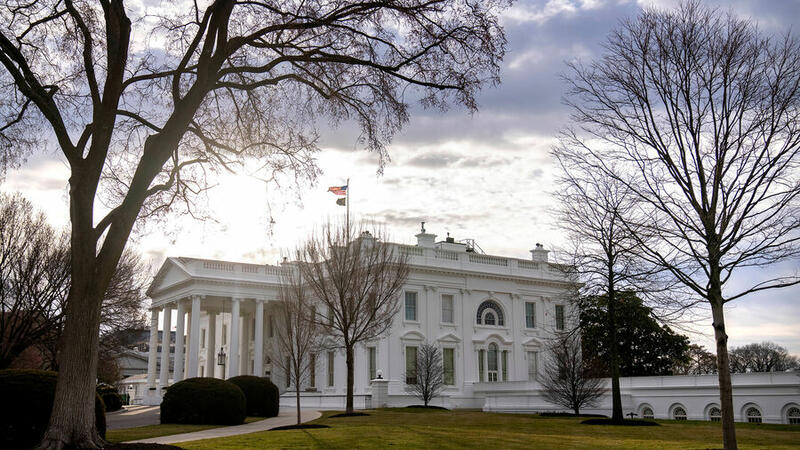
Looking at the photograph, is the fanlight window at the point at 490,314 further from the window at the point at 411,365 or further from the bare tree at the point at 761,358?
the bare tree at the point at 761,358

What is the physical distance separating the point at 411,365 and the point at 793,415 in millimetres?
21927

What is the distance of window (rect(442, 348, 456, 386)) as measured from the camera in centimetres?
4862

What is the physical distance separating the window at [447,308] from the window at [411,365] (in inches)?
140

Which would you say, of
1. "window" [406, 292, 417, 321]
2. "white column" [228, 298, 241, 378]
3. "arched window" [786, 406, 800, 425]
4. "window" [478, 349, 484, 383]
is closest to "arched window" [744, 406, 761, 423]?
"arched window" [786, 406, 800, 425]

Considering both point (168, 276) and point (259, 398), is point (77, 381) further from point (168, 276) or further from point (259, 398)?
point (168, 276)

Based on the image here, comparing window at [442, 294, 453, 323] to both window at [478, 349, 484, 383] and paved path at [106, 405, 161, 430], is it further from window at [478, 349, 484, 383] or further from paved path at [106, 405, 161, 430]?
paved path at [106, 405, 161, 430]

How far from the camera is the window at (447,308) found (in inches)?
1977

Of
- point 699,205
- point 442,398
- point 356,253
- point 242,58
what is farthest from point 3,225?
point 699,205

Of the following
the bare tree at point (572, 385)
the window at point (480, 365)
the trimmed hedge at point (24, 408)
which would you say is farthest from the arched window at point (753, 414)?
the trimmed hedge at point (24, 408)

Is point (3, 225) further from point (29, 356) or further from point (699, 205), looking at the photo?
point (699, 205)

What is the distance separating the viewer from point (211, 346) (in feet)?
203

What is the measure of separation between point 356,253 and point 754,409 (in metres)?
20.4

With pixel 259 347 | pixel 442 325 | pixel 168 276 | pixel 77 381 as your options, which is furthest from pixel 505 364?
pixel 77 381

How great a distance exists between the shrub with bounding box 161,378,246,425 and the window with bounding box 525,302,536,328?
30408 mm
